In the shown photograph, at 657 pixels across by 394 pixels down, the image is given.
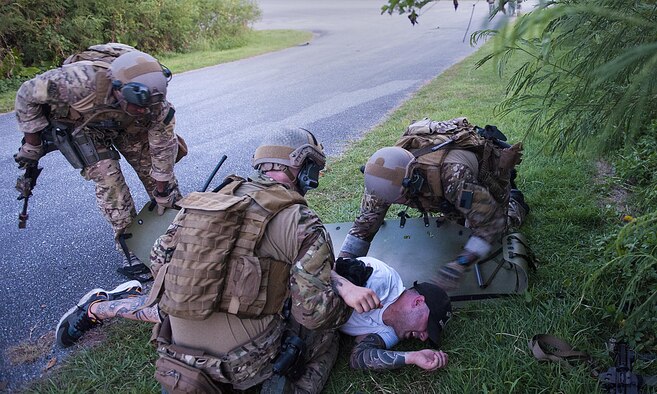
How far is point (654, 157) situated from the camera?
4.12m

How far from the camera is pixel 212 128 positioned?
285 inches

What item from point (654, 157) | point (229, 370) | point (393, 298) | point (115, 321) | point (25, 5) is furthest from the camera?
point (25, 5)

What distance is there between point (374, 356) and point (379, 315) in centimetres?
24

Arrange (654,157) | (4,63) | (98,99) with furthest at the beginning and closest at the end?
(4,63) < (654,157) < (98,99)

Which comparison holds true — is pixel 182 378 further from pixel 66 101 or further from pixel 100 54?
pixel 100 54

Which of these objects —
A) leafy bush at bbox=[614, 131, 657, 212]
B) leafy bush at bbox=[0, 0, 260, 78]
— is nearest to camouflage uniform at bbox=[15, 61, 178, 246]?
leafy bush at bbox=[614, 131, 657, 212]

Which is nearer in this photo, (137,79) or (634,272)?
(634,272)

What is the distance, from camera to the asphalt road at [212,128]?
351cm

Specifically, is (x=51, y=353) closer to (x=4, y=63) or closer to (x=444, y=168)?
(x=444, y=168)

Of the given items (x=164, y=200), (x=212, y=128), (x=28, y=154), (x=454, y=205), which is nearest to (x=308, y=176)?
(x=454, y=205)

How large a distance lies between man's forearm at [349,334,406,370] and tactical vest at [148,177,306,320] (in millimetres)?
597

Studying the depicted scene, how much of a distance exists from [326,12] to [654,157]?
2441cm

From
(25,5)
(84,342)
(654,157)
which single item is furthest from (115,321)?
(25,5)

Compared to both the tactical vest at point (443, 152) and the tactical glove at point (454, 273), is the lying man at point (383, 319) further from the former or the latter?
the tactical vest at point (443, 152)
